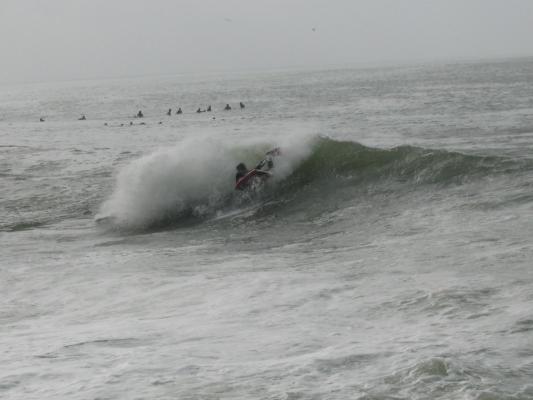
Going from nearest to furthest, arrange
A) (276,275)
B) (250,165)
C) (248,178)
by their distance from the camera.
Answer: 1. (276,275)
2. (248,178)
3. (250,165)

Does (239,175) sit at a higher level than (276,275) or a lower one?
higher

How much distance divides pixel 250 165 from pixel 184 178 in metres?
2.62

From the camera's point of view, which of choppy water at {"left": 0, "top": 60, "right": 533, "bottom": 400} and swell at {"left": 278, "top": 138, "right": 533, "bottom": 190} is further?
swell at {"left": 278, "top": 138, "right": 533, "bottom": 190}

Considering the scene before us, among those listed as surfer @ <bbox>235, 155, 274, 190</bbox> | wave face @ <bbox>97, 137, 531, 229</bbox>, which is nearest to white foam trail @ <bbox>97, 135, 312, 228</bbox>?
wave face @ <bbox>97, 137, 531, 229</bbox>

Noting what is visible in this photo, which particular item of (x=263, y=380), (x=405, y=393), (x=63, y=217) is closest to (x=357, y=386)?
(x=405, y=393)

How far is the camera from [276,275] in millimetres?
10641

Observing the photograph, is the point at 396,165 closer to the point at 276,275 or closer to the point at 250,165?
the point at 250,165

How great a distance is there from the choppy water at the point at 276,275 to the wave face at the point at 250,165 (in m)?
0.06

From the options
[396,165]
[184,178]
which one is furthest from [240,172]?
[396,165]

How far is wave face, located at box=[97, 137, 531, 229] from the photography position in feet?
59.1

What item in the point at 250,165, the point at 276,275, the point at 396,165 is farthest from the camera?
the point at 250,165

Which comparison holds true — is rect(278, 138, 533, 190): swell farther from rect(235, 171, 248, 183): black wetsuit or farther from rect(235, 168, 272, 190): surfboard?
rect(235, 171, 248, 183): black wetsuit

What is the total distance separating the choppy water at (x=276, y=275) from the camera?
6.32 meters

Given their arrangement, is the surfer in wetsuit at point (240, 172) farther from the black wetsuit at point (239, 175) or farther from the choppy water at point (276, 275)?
the choppy water at point (276, 275)
